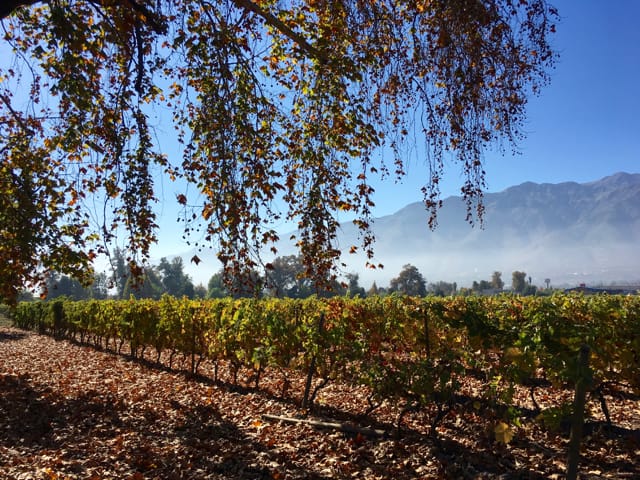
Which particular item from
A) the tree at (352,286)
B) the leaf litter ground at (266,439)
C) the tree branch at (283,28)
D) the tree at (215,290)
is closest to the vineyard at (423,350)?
Answer: the leaf litter ground at (266,439)

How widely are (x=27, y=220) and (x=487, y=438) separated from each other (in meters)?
9.56

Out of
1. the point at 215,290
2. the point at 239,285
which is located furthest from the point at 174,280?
the point at 239,285

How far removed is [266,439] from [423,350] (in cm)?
468

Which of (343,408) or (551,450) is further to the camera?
(343,408)

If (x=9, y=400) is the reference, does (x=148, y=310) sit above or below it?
above

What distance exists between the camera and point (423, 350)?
32.0 feet

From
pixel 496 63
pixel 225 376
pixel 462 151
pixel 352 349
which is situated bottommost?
pixel 225 376

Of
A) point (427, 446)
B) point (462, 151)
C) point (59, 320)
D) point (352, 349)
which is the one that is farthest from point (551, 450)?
point (59, 320)

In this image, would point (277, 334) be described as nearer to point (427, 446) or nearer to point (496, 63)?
point (427, 446)

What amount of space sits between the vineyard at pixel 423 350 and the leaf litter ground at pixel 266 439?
0.71 ft

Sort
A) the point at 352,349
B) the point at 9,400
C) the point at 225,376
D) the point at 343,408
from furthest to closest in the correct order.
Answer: the point at 225,376 < the point at 9,400 < the point at 343,408 < the point at 352,349

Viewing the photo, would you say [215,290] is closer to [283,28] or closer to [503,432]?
[283,28]

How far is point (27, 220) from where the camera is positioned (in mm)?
8664

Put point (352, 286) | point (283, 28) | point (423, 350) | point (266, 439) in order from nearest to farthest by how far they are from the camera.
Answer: point (283, 28), point (266, 439), point (423, 350), point (352, 286)
